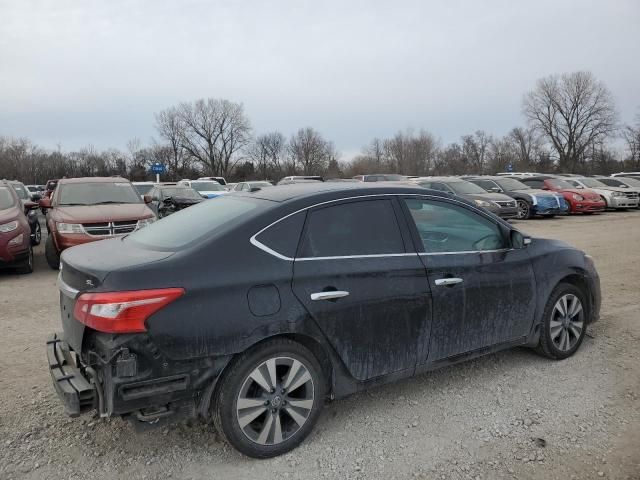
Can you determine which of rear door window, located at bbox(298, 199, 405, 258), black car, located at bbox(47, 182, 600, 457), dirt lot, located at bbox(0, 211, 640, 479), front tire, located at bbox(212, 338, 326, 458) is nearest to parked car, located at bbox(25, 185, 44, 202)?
dirt lot, located at bbox(0, 211, 640, 479)

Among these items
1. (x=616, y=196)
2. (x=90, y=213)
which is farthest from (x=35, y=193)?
(x=616, y=196)

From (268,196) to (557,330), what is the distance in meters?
2.77

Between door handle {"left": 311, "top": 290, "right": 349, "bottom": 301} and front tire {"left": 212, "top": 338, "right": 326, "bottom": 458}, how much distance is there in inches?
12.0

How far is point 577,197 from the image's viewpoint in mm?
19750

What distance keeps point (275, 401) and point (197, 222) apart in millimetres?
1322

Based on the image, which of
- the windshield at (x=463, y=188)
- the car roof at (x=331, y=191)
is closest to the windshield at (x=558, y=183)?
the windshield at (x=463, y=188)

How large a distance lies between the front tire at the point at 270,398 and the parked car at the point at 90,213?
5.79 metres

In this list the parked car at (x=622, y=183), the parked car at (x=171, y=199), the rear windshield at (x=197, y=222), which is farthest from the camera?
the parked car at (x=622, y=183)

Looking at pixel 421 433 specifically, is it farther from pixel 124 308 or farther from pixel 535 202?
pixel 535 202

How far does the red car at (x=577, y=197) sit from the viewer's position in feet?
64.6

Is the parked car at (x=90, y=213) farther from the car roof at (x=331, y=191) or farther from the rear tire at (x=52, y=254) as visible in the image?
the car roof at (x=331, y=191)

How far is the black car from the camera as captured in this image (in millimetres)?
2619

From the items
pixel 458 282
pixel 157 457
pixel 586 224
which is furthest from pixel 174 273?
pixel 586 224

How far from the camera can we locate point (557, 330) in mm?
4246
